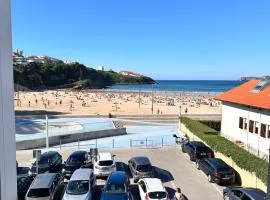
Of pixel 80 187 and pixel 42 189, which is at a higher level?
pixel 42 189

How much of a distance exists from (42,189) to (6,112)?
15.4 metres

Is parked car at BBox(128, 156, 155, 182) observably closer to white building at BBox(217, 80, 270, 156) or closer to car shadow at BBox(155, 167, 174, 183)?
car shadow at BBox(155, 167, 174, 183)

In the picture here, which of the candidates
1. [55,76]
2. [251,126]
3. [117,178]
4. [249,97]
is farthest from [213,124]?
[55,76]

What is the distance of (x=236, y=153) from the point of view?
2177cm

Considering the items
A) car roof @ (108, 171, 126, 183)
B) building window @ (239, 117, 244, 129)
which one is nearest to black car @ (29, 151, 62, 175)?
car roof @ (108, 171, 126, 183)

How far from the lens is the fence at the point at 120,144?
31.7 meters

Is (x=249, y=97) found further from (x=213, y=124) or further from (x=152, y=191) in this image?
(x=152, y=191)

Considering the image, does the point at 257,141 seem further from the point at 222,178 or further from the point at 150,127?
the point at 150,127

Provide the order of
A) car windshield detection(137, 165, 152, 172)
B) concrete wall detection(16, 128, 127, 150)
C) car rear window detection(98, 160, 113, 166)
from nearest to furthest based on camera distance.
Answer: car windshield detection(137, 165, 152, 172)
car rear window detection(98, 160, 113, 166)
concrete wall detection(16, 128, 127, 150)

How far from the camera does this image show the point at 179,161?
86.9 ft

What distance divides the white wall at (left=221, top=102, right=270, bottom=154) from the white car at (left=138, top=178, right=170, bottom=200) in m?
9.22

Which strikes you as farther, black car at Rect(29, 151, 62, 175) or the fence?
the fence

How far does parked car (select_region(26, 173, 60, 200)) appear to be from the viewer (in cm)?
1568

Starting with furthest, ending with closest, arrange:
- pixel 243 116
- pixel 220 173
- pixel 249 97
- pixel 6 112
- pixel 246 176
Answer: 1. pixel 249 97
2. pixel 243 116
3. pixel 220 173
4. pixel 246 176
5. pixel 6 112
